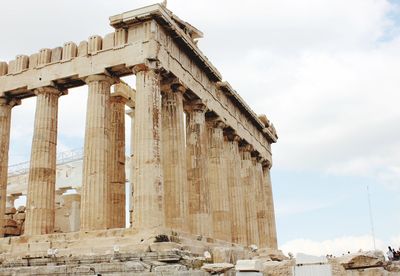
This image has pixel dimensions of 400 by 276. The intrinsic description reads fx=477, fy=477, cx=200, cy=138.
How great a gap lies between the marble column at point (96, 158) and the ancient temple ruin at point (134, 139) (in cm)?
5

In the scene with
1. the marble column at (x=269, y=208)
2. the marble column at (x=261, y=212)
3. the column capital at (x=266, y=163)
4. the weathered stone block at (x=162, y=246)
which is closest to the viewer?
the weathered stone block at (x=162, y=246)

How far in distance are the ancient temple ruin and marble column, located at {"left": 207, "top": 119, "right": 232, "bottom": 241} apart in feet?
0.20

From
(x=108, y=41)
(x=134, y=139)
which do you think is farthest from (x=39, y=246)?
(x=108, y=41)

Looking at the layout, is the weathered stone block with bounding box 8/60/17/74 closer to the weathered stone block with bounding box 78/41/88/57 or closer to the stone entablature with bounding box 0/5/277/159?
the stone entablature with bounding box 0/5/277/159

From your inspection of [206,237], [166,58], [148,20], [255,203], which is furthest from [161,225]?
[255,203]

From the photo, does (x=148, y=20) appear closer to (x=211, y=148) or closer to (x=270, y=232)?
(x=211, y=148)

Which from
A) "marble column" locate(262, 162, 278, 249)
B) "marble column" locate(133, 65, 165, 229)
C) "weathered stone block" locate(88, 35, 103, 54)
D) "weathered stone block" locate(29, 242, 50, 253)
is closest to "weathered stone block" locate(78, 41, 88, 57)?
"weathered stone block" locate(88, 35, 103, 54)

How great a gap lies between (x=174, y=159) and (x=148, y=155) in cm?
348

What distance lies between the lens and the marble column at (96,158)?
70.1ft

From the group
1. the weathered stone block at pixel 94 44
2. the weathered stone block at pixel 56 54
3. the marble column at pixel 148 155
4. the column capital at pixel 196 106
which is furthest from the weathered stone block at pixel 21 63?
the column capital at pixel 196 106

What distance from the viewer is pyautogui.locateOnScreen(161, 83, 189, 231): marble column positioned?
2306 cm

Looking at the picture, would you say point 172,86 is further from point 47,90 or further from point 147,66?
point 47,90

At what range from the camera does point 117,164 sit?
85.1ft

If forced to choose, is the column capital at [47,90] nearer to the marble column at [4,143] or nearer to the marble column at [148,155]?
the marble column at [4,143]
